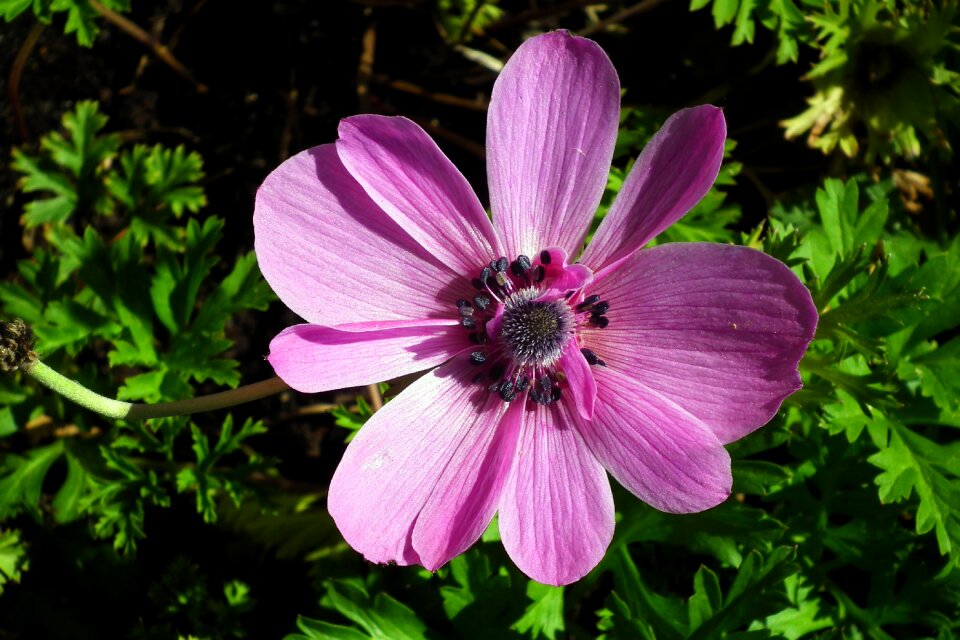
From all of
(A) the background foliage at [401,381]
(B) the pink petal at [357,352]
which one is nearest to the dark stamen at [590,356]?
(B) the pink petal at [357,352]

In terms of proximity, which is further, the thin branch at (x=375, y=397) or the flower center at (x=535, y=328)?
the thin branch at (x=375, y=397)

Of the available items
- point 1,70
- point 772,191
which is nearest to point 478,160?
point 772,191

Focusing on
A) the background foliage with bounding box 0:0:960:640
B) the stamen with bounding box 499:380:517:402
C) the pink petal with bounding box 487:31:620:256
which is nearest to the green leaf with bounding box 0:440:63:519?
the background foliage with bounding box 0:0:960:640

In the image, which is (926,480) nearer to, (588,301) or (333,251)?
(588,301)

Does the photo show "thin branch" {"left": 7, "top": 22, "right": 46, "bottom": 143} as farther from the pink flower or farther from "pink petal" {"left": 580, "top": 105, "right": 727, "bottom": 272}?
"pink petal" {"left": 580, "top": 105, "right": 727, "bottom": 272}

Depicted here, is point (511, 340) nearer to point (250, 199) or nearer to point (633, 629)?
point (633, 629)

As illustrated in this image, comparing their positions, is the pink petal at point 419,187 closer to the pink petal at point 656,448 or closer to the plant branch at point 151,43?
the pink petal at point 656,448
